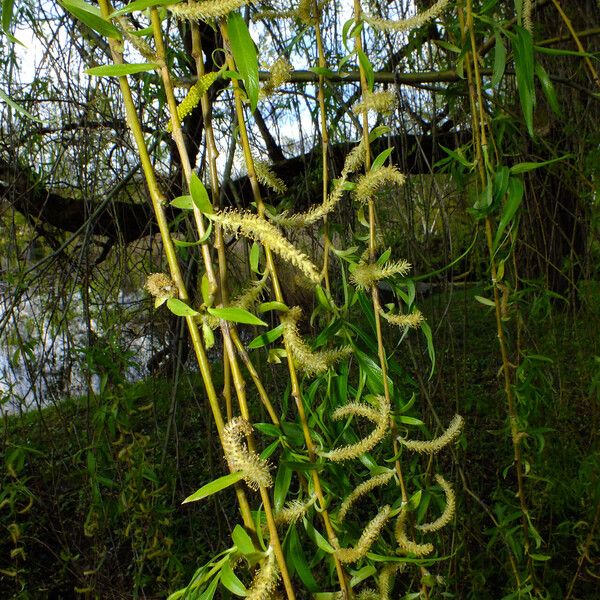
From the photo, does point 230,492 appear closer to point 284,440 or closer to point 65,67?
point 65,67

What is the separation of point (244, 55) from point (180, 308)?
5.9 inches

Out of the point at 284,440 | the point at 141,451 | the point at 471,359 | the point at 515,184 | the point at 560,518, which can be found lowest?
the point at 560,518

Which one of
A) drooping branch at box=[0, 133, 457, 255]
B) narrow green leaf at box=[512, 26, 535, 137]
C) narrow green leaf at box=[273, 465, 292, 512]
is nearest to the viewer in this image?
narrow green leaf at box=[273, 465, 292, 512]

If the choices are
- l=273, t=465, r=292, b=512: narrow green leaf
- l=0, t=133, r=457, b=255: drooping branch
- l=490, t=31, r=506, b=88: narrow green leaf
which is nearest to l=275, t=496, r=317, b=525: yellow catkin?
l=273, t=465, r=292, b=512: narrow green leaf

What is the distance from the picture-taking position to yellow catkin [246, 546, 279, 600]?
347mm

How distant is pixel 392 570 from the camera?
1.52 ft

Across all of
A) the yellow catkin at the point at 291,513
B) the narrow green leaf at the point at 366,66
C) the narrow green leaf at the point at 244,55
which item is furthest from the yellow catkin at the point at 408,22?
the yellow catkin at the point at 291,513

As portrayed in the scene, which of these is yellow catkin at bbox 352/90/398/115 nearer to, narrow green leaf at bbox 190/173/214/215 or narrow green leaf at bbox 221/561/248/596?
narrow green leaf at bbox 190/173/214/215

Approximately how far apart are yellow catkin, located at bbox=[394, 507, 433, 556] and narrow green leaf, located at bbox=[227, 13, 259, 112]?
0.33 m

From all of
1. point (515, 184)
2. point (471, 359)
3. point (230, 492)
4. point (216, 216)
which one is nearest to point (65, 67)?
point (515, 184)

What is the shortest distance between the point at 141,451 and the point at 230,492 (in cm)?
107

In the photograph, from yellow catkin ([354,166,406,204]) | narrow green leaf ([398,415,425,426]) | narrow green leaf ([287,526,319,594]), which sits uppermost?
yellow catkin ([354,166,406,204])

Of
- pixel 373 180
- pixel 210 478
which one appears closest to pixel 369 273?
pixel 373 180

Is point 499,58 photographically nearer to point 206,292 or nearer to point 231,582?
point 206,292
